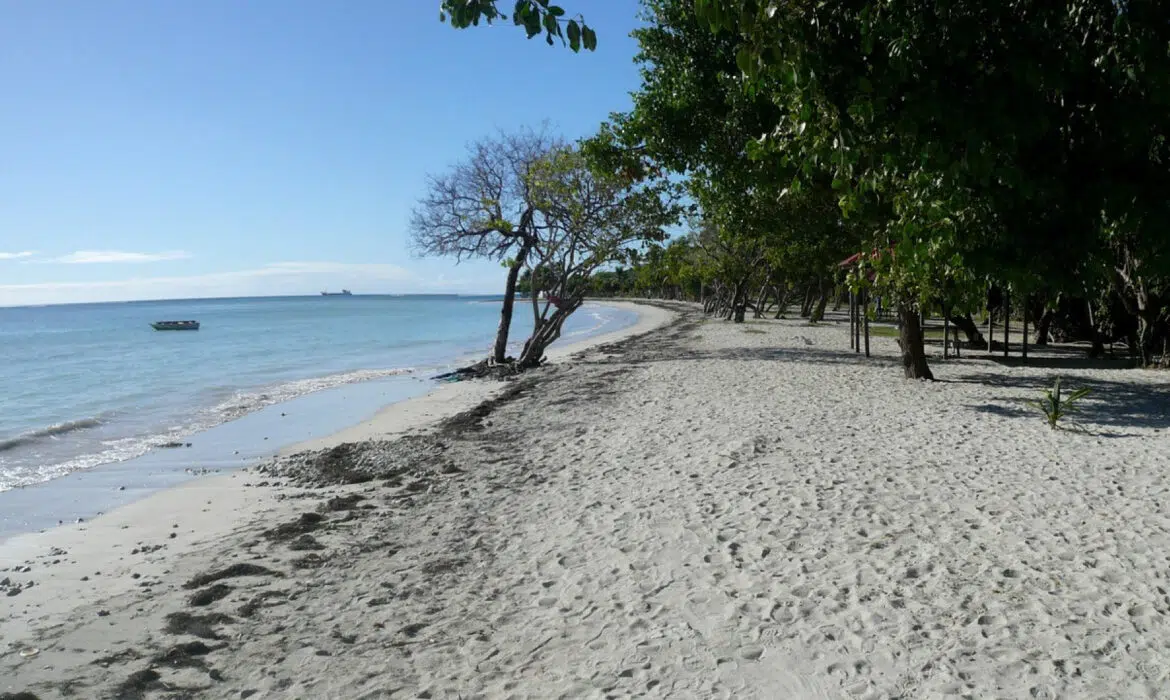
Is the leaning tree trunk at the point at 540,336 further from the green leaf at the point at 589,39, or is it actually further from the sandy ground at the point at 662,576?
the green leaf at the point at 589,39

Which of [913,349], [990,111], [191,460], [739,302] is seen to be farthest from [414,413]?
[739,302]

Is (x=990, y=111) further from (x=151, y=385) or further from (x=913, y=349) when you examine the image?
(x=151, y=385)

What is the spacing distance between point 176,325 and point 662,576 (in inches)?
2705

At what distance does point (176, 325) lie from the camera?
64250 millimetres

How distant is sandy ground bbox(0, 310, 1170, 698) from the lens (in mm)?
4172

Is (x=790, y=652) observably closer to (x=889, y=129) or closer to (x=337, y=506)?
(x=889, y=129)

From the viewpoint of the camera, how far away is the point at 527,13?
10.2ft

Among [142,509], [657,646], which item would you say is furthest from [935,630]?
[142,509]

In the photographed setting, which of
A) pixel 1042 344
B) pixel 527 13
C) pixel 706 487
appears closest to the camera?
pixel 527 13

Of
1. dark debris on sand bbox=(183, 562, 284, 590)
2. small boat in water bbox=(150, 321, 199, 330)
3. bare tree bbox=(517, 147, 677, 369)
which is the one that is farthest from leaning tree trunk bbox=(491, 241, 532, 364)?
small boat in water bbox=(150, 321, 199, 330)

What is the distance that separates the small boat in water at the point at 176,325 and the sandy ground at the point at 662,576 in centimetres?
6054

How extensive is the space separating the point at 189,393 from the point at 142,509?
13.6 meters

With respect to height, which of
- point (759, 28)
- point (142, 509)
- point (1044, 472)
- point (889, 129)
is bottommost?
point (142, 509)

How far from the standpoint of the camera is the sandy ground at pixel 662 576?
4.17m
